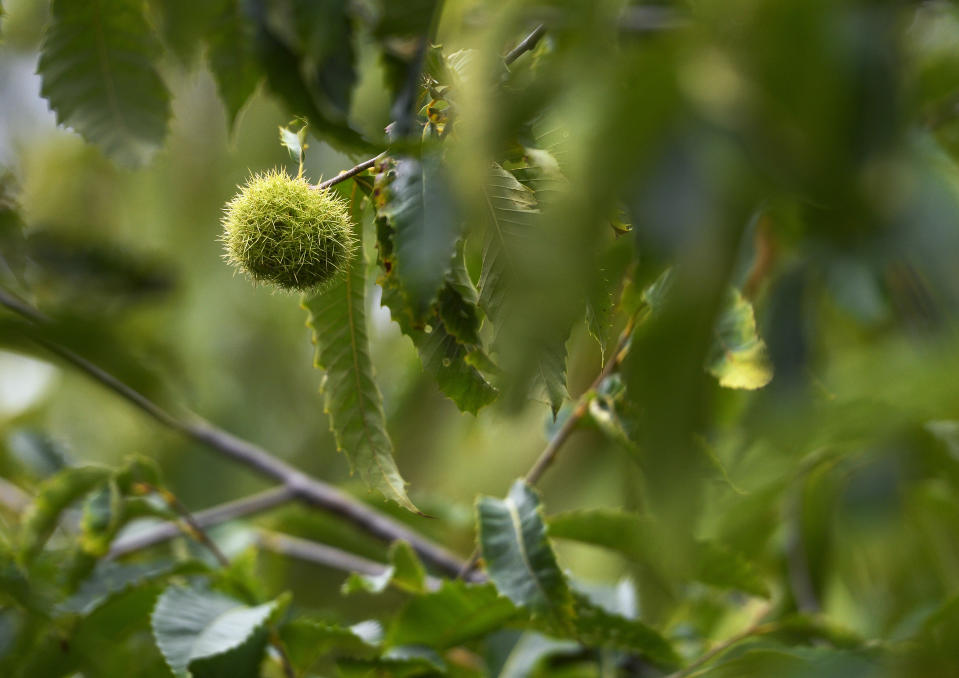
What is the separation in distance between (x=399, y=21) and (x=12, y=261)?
88 cm

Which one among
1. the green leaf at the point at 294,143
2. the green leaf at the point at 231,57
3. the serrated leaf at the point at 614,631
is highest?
the green leaf at the point at 294,143

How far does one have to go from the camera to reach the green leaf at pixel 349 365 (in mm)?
1010

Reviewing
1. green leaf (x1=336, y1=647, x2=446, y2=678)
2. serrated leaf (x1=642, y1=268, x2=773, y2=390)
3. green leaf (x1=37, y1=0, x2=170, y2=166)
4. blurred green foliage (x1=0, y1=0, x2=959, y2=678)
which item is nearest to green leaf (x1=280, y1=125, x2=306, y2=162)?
blurred green foliage (x1=0, y1=0, x2=959, y2=678)

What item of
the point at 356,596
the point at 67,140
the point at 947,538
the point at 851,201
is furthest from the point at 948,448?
the point at 67,140

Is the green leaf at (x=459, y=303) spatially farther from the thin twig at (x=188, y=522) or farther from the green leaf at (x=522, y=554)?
the thin twig at (x=188, y=522)

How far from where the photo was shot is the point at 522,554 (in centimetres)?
110

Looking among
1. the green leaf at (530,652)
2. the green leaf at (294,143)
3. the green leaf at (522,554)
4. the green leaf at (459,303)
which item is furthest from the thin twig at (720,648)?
the green leaf at (294,143)

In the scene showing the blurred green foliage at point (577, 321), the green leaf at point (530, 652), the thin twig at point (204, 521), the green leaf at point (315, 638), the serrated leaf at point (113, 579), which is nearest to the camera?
the blurred green foliage at point (577, 321)

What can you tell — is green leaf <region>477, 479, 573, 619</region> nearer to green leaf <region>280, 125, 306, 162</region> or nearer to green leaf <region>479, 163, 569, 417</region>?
green leaf <region>479, 163, 569, 417</region>

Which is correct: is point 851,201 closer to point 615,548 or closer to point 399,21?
point 399,21

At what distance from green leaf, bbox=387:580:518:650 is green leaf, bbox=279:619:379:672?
44 millimetres

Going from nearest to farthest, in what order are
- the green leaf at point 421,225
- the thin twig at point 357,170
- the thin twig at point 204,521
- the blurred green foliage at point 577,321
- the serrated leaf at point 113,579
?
the blurred green foliage at point 577,321
the green leaf at point 421,225
the thin twig at point 357,170
the serrated leaf at point 113,579
the thin twig at point 204,521

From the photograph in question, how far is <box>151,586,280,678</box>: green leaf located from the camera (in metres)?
1.06

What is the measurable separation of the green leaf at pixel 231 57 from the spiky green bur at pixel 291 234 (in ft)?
0.50
